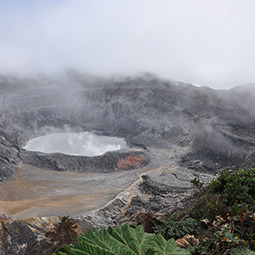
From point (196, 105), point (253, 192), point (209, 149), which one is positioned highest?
point (196, 105)

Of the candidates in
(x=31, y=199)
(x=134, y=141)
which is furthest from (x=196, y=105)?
(x=31, y=199)

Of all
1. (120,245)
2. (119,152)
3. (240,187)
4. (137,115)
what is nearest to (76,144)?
(119,152)

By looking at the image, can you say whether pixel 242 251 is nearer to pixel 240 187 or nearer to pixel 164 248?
pixel 164 248

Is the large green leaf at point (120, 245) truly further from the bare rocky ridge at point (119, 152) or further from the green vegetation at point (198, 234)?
the bare rocky ridge at point (119, 152)

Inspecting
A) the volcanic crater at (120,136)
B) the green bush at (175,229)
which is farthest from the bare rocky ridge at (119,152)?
the green bush at (175,229)

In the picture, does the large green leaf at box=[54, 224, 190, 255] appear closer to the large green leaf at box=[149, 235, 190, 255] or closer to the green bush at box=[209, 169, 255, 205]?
the large green leaf at box=[149, 235, 190, 255]

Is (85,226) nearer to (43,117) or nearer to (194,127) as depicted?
(194,127)
